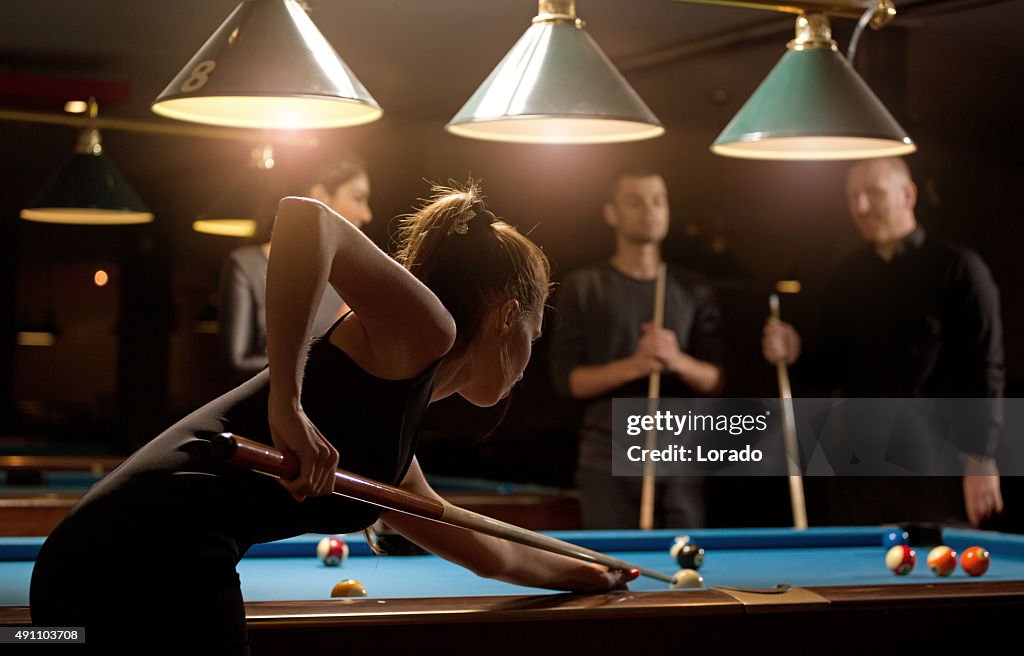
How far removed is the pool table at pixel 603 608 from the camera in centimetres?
173

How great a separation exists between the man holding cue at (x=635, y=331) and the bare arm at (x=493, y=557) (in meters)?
2.17

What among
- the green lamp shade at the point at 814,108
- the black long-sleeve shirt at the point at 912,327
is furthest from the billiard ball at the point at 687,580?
the black long-sleeve shirt at the point at 912,327

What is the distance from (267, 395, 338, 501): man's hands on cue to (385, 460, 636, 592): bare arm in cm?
53

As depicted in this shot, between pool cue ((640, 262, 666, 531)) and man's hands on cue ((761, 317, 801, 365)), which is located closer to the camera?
pool cue ((640, 262, 666, 531))

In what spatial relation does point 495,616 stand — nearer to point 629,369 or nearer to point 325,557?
point 325,557

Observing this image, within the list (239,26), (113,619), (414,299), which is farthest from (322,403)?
(239,26)

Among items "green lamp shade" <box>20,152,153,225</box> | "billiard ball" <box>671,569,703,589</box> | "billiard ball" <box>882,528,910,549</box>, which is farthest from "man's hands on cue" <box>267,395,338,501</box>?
"green lamp shade" <box>20,152,153,225</box>

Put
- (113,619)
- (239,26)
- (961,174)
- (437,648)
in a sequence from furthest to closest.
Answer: (961,174)
(239,26)
(437,648)
(113,619)

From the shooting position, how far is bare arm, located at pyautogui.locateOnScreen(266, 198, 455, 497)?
137cm

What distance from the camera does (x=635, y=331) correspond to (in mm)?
4383

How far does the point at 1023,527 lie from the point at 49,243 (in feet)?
13.3

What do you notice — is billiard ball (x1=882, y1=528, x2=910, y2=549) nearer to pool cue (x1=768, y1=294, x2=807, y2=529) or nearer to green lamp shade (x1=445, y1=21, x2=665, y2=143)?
green lamp shade (x1=445, y1=21, x2=665, y2=143)

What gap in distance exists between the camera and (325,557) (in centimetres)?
236

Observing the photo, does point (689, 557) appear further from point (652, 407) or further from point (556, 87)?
point (652, 407)
